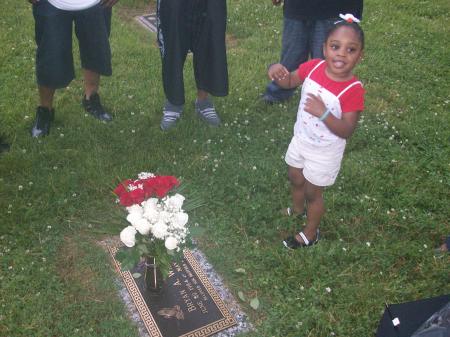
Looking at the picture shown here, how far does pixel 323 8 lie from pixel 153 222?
2699mm

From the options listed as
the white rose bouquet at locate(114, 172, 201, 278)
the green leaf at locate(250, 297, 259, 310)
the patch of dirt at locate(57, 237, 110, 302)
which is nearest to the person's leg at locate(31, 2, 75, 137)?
the patch of dirt at locate(57, 237, 110, 302)

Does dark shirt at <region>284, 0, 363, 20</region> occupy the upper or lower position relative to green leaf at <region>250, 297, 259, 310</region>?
upper

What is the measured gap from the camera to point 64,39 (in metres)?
4.02

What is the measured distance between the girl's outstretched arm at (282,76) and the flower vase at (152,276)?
4.74 feet

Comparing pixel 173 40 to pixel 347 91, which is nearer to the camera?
pixel 347 91

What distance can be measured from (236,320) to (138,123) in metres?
2.43

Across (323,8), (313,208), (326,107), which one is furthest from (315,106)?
(323,8)

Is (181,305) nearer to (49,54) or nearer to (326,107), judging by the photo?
(326,107)

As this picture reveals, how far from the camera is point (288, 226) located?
367 cm

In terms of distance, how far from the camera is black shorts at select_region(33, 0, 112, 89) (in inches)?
153

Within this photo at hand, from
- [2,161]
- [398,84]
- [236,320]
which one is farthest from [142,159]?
[398,84]

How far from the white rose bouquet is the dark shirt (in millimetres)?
2384

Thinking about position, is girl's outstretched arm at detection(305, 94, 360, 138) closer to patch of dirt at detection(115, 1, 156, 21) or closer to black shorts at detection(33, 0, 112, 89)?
black shorts at detection(33, 0, 112, 89)

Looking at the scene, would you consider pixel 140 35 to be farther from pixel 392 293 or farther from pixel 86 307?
pixel 392 293
